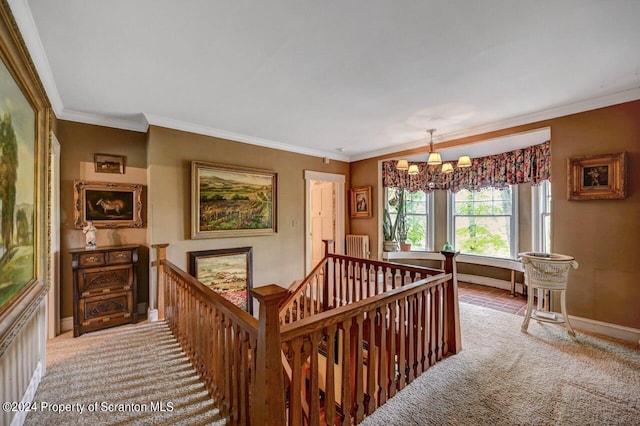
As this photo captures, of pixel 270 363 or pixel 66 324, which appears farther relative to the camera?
pixel 66 324

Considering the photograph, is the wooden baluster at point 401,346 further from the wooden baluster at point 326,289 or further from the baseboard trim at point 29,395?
the baseboard trim at point 29,395

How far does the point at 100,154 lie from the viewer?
129 inches

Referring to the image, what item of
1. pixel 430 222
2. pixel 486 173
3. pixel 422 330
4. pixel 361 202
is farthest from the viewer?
pixel 430 222

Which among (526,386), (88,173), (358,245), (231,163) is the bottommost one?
(526,386)

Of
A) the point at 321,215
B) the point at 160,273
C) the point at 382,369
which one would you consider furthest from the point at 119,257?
the point at 321,215

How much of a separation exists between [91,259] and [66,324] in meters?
0.90

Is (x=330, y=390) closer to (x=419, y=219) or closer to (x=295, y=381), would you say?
(x=295, y=381)

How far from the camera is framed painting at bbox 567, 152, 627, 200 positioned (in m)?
2.73

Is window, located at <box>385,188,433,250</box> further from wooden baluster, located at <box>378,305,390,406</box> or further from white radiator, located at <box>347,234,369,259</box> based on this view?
wooden baluster, located at <box>378,305,390,406</box>

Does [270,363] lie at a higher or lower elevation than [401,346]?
higher

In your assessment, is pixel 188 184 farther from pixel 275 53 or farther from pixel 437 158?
pixel 437 158

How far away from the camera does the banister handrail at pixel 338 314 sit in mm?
1315

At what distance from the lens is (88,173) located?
10.6 feet

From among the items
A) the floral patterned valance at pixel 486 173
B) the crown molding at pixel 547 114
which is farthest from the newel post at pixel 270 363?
the floral patterned valance at pixel 486 173
